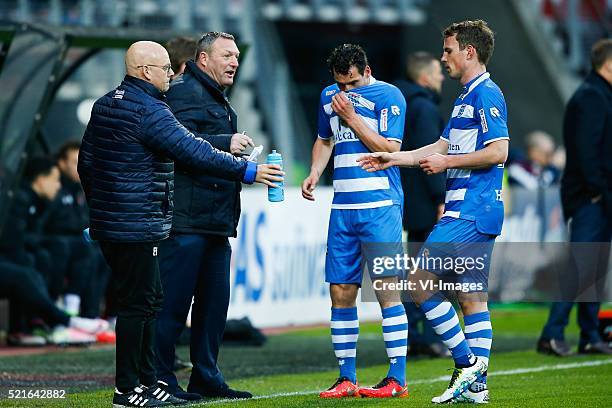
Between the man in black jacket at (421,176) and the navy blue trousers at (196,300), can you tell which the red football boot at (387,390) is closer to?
the navy blue trousers at (196,300)

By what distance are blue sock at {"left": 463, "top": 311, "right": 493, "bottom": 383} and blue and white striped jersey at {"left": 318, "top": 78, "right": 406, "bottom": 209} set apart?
929mm

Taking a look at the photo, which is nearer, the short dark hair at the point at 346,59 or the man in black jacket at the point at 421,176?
the short dark hair at the point at 346,59

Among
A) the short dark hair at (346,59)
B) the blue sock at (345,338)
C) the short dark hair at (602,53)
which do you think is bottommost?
the blue sock at (345,338)

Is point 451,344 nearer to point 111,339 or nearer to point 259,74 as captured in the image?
point 111,339

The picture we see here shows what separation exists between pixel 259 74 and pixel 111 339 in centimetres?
1071

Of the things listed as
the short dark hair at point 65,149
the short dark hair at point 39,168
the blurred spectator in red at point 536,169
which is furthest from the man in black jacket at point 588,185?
the blurred spectator in red at point 536,169

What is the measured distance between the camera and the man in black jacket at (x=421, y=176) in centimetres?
1154

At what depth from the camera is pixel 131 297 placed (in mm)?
7953

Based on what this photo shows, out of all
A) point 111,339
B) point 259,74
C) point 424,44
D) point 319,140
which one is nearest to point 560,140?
point 424,44

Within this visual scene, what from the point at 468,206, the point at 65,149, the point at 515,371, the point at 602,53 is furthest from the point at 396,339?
the point at 65,149

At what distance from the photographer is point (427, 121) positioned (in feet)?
37.8

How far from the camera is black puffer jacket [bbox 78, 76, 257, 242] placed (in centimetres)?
785

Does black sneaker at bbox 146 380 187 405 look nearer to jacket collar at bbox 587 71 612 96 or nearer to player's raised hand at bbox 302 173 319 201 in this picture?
player's raised hand at bbox 302 173 319 201

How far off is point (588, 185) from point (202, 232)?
4233 millimetres
